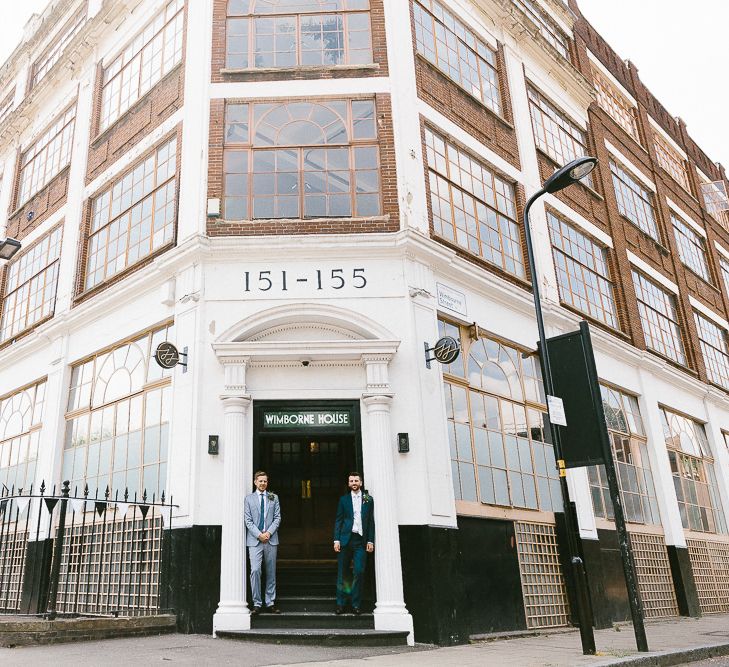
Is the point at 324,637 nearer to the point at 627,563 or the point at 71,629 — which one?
the point at 71,629

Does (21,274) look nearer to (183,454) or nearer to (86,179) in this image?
(86,179)

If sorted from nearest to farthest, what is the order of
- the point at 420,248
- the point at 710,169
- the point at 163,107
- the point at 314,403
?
1. the point at 314,403
2. the point at 420,248
3. the point at 163,107
4. the point at 710,169

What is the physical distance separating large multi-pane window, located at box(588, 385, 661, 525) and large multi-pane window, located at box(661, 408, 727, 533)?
4.17ft

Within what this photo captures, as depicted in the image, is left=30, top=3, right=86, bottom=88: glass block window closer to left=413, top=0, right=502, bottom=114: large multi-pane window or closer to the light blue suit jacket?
left=413, top=0, right=502, bottom=114: large multi-pane window

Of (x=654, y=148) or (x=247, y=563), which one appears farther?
(x=654, y=148)

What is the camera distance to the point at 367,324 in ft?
35.9

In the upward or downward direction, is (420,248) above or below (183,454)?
above

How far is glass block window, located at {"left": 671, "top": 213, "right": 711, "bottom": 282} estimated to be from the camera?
22.5 m

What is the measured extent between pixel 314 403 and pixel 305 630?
3.18 metres

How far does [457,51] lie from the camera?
1493 centimetres

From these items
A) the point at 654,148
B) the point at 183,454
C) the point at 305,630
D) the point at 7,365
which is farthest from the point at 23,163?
the point at 654,148

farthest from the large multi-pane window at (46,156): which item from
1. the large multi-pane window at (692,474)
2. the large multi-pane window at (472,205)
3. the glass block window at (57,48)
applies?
the large multi-pane window at (692,474)

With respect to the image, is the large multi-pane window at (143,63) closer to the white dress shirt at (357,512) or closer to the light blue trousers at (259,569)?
the white dress shirt at (357,512)

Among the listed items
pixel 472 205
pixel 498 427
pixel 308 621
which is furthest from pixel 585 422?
pixel 472 205
